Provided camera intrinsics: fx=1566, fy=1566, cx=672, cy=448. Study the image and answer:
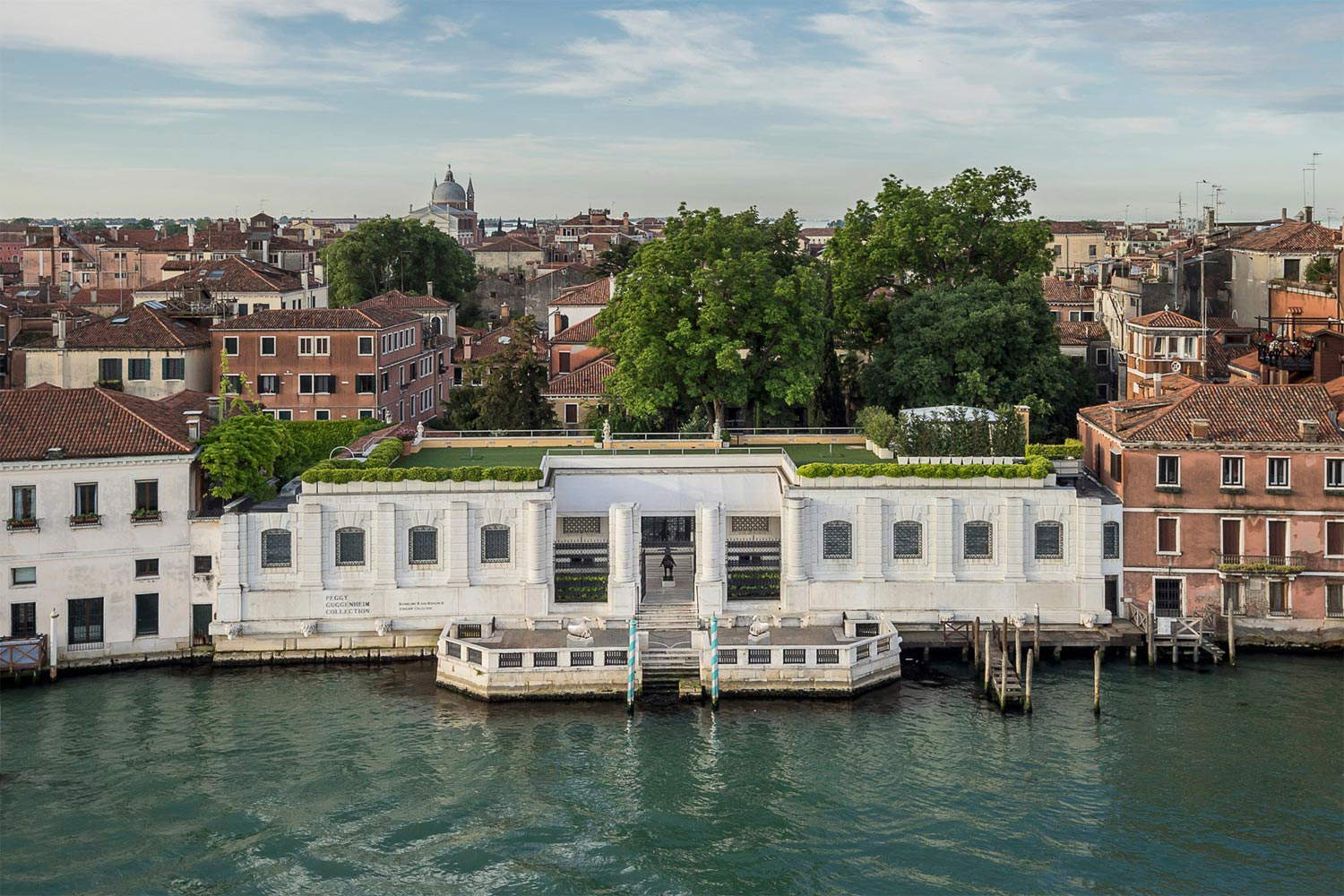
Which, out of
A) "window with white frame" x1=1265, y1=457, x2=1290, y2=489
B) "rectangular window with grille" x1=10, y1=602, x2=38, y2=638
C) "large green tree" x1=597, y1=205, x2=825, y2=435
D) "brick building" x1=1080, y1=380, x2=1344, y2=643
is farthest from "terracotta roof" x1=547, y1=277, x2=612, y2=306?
"rectangular window with grille" x1=10, y1=602, x2=38, y2=638

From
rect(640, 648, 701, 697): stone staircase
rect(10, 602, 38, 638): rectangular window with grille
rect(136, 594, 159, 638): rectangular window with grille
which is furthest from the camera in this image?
rect(136, 594, 159, 638): rectangular window with grille

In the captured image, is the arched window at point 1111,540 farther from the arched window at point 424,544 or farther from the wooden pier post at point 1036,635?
the arched window at point 424,544

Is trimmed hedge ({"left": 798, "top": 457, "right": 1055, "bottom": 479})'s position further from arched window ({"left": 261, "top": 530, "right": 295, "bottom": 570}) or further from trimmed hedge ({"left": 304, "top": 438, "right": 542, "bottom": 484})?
arched window ({"left": 261, "top": 530, "right": 295, "bottom": 570})

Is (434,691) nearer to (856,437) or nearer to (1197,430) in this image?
(856,437)

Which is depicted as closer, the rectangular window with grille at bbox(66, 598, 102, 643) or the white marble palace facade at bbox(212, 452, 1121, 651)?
the rectangular window with grille at bbox(66, 598, 102, 643)

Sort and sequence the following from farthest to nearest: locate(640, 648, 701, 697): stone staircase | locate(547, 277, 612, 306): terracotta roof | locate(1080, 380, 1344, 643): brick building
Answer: locate(547, 277, 612, 306): terracotta roof → locate(1080, 380, 1344, 643): brick building → locate(640, 648, 701, 697): stone staircase

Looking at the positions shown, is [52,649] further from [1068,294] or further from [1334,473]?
[1068,294]

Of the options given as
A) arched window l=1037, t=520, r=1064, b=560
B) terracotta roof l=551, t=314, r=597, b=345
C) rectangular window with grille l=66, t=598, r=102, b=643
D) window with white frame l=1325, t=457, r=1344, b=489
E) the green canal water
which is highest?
terracotta roof l=551, t=314, r=597, b=345

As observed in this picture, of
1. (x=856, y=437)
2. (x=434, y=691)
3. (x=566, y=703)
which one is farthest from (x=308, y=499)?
(x=856, y=437)
